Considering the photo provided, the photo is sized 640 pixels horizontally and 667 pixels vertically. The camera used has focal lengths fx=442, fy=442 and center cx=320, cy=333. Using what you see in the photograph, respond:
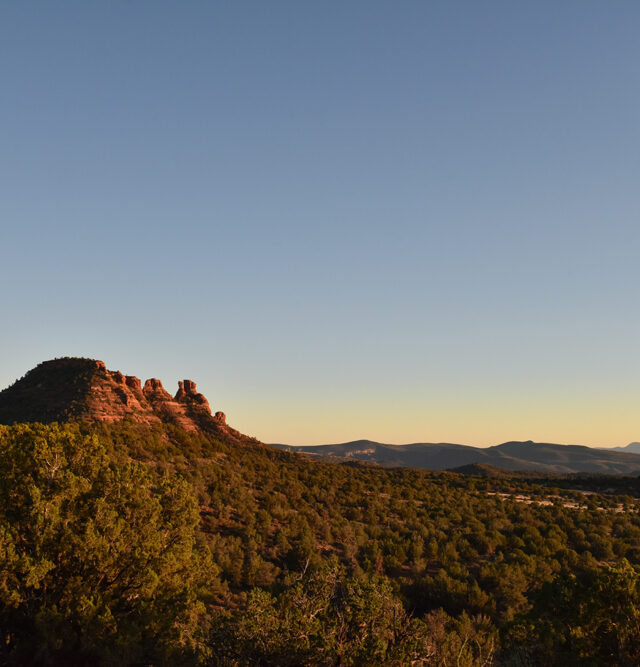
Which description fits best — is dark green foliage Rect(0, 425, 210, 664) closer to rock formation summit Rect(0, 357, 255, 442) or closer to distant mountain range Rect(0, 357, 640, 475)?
distant mountain range Rect(0, 357, 640, 475)

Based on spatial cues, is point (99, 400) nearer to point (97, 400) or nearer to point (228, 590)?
point (97, 400)

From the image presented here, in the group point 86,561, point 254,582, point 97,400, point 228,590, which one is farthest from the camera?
point 97,400

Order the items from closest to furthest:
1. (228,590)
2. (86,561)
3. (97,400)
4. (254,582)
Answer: (86,561) → (228,590) → (254,582) → (97,400)

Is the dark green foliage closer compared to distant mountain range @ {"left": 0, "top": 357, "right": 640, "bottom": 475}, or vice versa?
the dark green foliage

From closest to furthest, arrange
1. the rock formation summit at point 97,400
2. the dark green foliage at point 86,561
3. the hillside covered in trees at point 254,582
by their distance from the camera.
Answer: the hillside covered in trees at point 254,582 → the dark green foliage at point 86,561 → the rock formation summit at point 97,400

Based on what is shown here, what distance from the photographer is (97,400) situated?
50.5 m

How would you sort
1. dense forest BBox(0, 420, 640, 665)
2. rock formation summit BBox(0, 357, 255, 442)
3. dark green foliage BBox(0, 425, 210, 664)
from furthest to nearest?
1. rock formation summit BBox(0, 357, 255, 442)
2. dark green foliage BBox(0, 425, 210, 664)
3. dense forest BBox(0, 420, 640, 665)

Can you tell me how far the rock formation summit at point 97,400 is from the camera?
157 feet

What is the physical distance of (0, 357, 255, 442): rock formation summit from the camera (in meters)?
47.9

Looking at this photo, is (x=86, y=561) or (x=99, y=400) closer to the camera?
(x=86, y=561)

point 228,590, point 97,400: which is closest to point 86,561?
point 228,590

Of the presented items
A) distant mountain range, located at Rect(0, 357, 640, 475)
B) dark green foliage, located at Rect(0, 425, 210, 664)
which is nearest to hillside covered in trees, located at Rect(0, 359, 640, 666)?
dark green foliage, located at Rect(0, 425, 210, 664)

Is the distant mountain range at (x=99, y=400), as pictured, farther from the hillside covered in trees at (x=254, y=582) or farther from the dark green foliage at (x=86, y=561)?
the dark green foliage at (x=86, y=561)

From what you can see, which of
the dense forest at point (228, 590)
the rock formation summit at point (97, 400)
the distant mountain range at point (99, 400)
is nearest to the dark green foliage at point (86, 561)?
the dense forest at point (228, 590)
